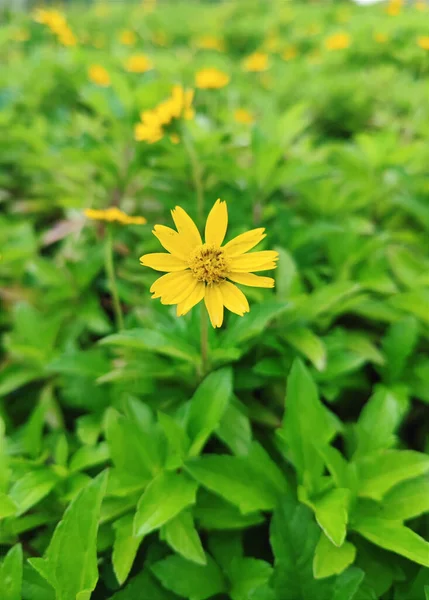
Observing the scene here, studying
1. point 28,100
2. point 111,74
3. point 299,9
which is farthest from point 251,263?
point 299,9

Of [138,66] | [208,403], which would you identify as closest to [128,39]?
[138,66]

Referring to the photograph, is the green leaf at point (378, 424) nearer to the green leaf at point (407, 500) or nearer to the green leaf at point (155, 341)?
the green leaf at point (407, 500)

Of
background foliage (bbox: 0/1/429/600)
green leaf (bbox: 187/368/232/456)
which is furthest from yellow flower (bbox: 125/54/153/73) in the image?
green leaf (bbox: 187/368/232/456)

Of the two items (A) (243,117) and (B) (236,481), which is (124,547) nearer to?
(B) (236,481)

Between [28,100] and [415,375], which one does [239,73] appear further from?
[415,375]

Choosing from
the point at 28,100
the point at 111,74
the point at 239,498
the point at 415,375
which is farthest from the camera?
the point at 28,100

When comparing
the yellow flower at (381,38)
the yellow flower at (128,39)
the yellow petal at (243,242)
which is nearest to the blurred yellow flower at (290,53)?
the yellow flower at (381,38)

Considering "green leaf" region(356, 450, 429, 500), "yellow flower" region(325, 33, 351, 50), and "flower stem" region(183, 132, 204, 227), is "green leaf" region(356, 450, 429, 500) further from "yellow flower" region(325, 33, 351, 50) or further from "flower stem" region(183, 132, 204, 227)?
"yellow flower" region(325, 33, 351, 50)
